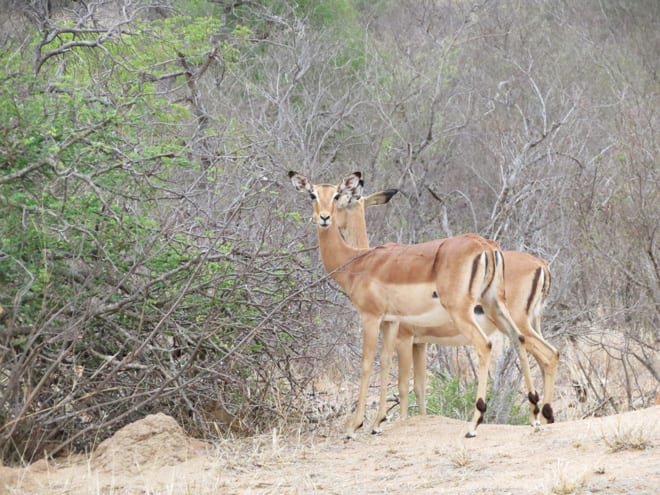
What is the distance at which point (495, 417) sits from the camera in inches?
352

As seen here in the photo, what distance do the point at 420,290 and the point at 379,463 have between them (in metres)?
1.42

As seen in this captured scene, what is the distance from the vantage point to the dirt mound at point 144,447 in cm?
675

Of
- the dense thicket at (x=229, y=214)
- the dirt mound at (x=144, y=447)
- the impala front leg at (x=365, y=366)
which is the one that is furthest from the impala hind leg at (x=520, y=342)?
the dirt mound at (x=144, y=447)

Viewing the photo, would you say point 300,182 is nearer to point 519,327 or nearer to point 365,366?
point 365,366

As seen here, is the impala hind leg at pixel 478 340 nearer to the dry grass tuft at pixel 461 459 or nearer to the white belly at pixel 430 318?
the white belly at pixel 430 318

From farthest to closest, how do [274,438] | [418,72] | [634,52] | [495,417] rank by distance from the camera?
1. [634,52]
2. [418,72]
3. [495,417]
4. [274,438]

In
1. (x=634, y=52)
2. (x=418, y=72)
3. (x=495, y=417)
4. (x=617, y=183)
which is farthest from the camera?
(x=634, y=52)

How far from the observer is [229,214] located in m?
8.53

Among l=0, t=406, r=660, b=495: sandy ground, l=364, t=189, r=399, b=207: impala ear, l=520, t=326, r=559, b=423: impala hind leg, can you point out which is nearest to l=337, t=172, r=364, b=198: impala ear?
l=364, t=189, r=399, b=207: impala ear

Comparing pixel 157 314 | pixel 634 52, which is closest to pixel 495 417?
pixel 157 314

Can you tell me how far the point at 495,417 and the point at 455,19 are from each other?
50.7 feet

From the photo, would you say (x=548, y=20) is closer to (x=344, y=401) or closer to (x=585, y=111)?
(x=585, y=111)

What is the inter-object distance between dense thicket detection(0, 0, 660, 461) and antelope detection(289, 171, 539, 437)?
397 mm

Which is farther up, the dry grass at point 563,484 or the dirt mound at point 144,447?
the dry grass at point 563,484
